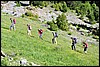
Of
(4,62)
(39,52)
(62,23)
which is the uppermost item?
(4,62)

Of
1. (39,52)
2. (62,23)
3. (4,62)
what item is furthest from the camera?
(62,23)

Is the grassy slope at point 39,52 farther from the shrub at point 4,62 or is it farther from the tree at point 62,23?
the tree at point 62,23

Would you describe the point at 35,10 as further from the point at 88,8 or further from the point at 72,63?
the point at 72,63

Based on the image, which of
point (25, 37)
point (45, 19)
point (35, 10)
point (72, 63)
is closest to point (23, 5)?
point (35, 10)

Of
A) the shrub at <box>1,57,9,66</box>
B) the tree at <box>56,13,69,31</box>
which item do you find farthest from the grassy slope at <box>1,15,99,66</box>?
the tree at <box>56,13,69,31</box>

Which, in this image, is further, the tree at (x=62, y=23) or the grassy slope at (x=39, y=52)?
the tree at (x=62, y=23)

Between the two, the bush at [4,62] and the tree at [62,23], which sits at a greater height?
the bush at [4,62]

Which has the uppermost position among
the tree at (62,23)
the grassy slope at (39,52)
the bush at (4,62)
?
the bush at (4,62)

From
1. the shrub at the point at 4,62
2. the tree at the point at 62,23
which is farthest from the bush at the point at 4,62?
the tree at the point at 62,23

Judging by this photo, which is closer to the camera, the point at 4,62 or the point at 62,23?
the point at 4,62

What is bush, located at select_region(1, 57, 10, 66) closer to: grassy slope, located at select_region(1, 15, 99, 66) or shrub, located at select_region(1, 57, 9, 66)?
shrub, located at select_region(1, 57, 9, 66)

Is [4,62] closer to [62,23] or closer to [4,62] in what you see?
[4,62]

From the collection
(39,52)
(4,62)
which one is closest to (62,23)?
(39,52)

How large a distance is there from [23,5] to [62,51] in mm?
43807
